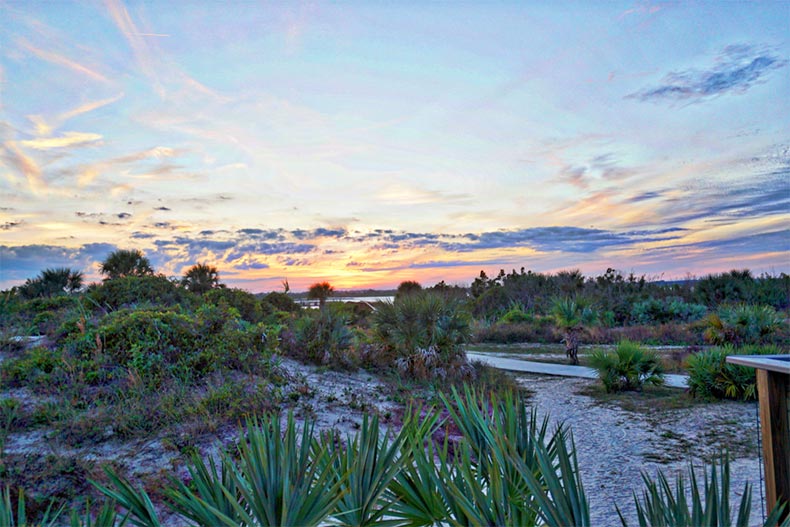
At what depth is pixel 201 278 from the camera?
16.8m

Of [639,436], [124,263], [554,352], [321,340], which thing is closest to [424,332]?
[321,340]

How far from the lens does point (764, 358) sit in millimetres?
3615

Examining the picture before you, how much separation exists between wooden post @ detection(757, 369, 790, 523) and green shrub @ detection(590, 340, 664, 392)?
22.3ft

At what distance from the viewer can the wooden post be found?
11.5 ft

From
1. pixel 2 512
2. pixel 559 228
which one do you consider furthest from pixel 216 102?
pixel 559 228

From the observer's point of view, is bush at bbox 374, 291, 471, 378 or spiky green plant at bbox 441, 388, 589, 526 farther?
bush at bbox 374, 291, 471, 378

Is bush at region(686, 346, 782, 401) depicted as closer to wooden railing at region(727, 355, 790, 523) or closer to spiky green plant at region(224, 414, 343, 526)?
wooden railing at region(727, 355, 790, 523)

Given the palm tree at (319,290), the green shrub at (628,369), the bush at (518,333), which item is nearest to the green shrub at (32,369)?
the green shrub at (628,369)

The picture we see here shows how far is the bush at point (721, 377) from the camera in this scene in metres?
8.97

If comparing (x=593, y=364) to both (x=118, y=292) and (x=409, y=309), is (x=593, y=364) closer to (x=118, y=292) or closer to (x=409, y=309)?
(x=409, y=309)

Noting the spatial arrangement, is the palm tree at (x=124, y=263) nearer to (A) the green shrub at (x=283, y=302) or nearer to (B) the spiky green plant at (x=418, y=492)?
(A) the green shrub at (x=283, y=302)

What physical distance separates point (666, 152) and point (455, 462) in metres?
9.54

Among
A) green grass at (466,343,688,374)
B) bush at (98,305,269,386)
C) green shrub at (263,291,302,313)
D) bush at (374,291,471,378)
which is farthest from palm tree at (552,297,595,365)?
green shrub at (263,291,302,313)

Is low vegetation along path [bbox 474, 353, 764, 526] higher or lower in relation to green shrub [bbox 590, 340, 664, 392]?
lower
